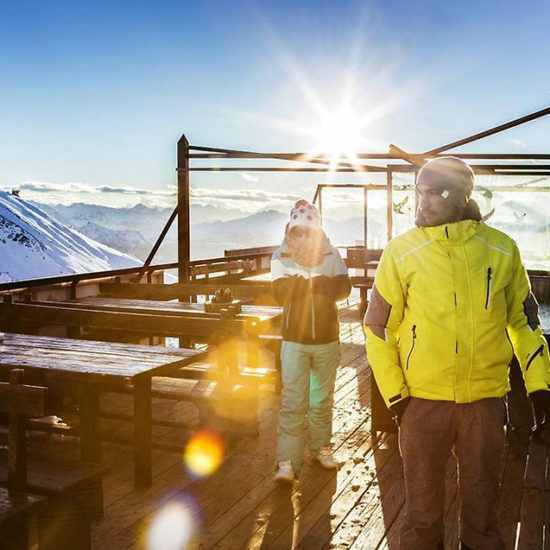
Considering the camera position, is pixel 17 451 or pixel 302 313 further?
pixel 302 313

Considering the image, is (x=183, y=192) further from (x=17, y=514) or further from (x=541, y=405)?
(x=541, y=405)

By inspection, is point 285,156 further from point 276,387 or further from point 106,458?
point 106,458

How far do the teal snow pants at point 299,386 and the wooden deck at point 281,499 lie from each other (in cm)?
30

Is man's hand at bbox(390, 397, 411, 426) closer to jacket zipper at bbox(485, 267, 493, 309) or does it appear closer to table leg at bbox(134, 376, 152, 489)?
jacket zipper at bbox(485, 267, 493, 309)

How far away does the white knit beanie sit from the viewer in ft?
14.4

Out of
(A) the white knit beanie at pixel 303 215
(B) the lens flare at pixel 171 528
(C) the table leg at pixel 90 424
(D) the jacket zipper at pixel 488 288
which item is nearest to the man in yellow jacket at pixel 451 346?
(D) the jacket zipper at pixel 488 288

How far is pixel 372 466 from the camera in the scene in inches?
Answer: 189

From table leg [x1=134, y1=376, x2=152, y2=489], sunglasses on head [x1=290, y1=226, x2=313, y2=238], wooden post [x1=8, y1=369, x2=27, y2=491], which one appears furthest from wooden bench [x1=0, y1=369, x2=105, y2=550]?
sunglasses on head [x1=290, y1=226, x2=313, y2=238]

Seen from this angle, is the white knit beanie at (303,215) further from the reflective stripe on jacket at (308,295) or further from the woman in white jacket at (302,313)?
the reflective stripe on jacket at (308,295)

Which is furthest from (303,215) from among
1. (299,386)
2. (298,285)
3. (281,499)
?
(281,499)

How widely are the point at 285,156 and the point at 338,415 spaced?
15.7 ft

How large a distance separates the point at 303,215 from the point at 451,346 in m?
2.11

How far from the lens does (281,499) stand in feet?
13.8

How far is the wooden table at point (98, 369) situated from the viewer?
395 cm
